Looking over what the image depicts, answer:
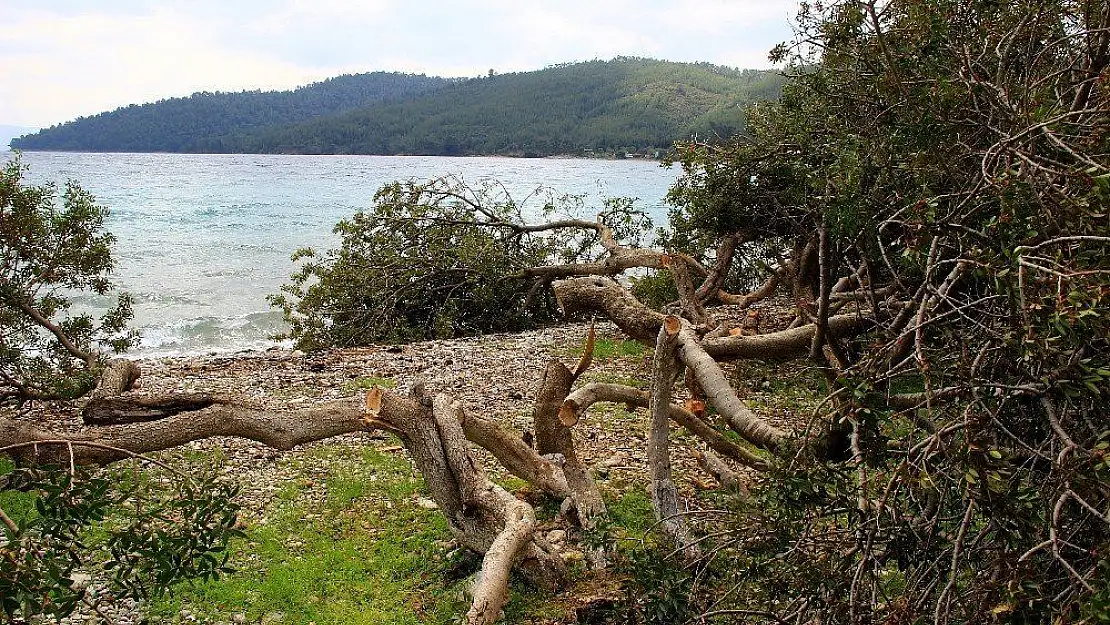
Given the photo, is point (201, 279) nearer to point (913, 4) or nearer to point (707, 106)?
point (913, 4)

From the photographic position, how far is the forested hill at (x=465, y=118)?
6931 centimetres

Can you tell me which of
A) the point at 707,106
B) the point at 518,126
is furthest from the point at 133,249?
the point at 518,126

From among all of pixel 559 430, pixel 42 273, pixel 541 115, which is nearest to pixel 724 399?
pixel 559 430

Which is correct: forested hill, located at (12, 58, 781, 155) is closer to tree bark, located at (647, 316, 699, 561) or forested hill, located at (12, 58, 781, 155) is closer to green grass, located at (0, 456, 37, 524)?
tree bark, located at (647, 316, 699, 561)

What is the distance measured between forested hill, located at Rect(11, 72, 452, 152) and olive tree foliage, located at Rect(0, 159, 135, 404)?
112 m

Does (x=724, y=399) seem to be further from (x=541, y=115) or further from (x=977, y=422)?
(x=541, y=115)

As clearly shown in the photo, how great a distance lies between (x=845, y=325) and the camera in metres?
8.16

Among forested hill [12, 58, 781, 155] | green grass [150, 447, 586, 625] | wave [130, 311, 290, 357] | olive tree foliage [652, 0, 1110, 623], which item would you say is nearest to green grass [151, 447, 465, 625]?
green grass [150, 447, 586, 625]

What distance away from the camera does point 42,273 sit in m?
8.07

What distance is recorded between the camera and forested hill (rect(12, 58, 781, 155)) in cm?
6931

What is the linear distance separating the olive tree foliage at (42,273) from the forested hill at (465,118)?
4617 cm

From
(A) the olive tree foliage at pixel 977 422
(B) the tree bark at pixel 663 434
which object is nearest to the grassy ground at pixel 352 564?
(B) the tree bark at pixel 663 434

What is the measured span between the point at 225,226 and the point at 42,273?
3266 centimetres

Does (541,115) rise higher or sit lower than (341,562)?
higher
